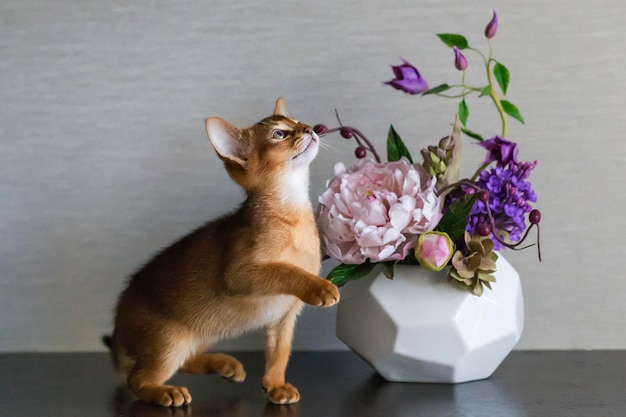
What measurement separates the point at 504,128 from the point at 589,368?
426 mm

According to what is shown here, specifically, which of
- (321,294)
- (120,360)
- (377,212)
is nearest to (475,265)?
(377,212)

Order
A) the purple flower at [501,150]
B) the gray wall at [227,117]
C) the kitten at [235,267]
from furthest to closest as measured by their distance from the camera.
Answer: the gray wall at [227,117] → the purple flower at [501,150] → the kitten at [235,267]

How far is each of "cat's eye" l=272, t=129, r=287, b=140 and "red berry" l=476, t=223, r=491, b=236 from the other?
1.03 feet

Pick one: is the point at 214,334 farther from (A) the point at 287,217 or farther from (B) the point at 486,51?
(B) the point at 486,51

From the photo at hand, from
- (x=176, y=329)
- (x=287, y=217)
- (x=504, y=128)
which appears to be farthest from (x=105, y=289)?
(x=504, y=128)

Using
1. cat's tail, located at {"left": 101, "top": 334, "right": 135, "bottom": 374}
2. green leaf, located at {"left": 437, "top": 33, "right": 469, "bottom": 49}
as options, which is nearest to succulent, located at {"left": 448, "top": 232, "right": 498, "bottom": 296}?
green leaf, located at {"left": 437, "top": 33, "right": 469, "bottom": 49}

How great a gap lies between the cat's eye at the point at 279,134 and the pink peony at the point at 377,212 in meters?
0.13

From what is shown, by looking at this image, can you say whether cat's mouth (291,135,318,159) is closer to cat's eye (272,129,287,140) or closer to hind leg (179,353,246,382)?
cat's eye (272,129,287,140)

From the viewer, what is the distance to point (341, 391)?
1147mm

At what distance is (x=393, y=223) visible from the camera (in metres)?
1.10

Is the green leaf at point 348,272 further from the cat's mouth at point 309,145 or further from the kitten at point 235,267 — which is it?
the cat's mouth at point 309,145

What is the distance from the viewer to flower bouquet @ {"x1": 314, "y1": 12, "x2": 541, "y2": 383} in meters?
1.11

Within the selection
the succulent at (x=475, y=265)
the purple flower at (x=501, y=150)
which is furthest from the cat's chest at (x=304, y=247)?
the purple flower at (x=501, y=150)

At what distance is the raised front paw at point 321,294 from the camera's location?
37.4 inches
